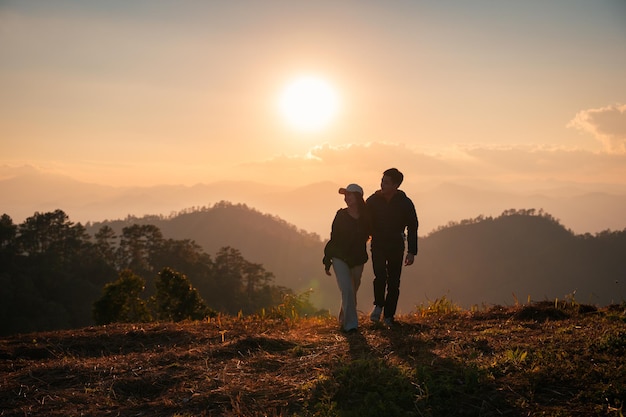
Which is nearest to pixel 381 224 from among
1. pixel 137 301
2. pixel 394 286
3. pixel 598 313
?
pixel 394 286

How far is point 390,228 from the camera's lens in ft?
29.9

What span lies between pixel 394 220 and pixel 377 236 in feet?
1.26

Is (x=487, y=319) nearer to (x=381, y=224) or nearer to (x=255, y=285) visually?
(x=381, y=224)

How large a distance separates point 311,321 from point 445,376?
17.3 ft

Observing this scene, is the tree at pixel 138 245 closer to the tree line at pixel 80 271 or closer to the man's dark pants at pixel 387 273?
the tree line at pixel 80 271

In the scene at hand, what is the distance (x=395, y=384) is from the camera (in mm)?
5238

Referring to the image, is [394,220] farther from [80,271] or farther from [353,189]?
[80,271]

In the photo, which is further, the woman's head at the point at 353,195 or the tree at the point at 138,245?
the tree at the point at 138,245

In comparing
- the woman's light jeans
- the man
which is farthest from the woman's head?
the woman's light jeans

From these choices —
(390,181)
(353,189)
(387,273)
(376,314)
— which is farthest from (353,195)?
(376,314)

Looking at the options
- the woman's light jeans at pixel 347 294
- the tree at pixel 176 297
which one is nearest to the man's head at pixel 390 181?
the woman's light jeans at pixel 347 294

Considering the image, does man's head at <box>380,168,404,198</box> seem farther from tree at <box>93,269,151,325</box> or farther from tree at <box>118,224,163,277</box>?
tree at <box>118,224,163,277</box>

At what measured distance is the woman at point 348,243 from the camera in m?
8.83

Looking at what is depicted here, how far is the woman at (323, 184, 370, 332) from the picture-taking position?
8.83m
